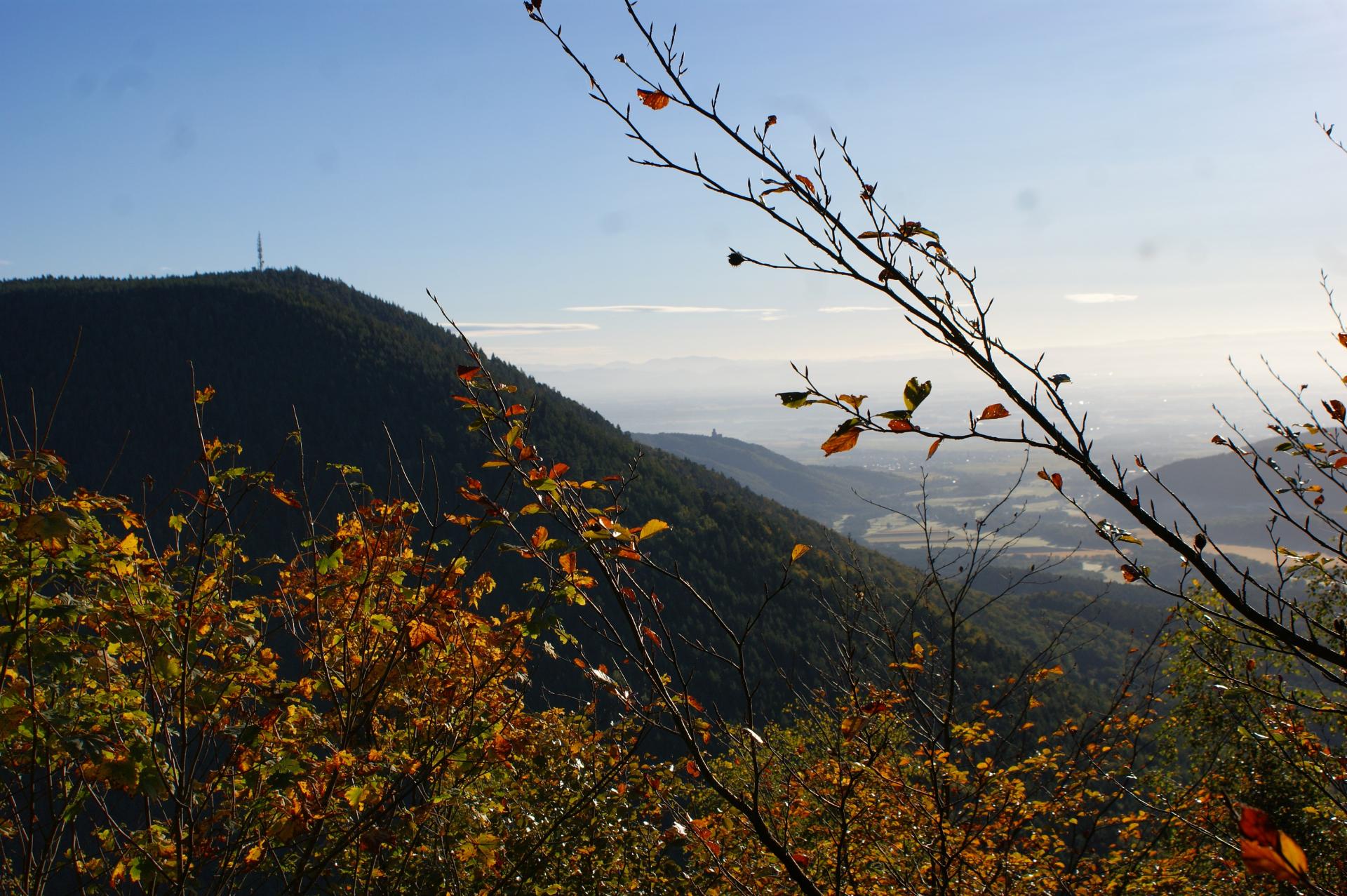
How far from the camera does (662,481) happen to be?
6431cm

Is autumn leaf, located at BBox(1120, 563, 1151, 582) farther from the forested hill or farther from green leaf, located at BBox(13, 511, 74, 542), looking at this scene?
the forested hill

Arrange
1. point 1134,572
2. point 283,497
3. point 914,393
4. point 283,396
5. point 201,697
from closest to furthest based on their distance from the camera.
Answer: point 914,393
point 1134,572
point 201,697
point 283,497
point 283,396

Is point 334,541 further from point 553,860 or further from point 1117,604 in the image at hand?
point 1117,604

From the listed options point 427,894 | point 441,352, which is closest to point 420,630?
point 427,894

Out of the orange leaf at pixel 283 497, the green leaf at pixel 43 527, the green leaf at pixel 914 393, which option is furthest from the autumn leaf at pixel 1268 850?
the orange leaf at pixel 283 497

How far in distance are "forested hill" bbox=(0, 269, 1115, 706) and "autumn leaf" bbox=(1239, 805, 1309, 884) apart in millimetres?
52575

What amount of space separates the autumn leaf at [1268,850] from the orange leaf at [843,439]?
2.62 ft

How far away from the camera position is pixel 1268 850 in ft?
2.88

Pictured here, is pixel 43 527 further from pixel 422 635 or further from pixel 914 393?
pixel 914 393

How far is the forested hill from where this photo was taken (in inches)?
2430

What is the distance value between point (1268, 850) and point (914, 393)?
835 mm

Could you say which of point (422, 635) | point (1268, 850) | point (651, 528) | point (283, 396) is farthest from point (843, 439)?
point (283, 396)

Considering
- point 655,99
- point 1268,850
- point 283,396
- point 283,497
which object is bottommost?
point 1268,850

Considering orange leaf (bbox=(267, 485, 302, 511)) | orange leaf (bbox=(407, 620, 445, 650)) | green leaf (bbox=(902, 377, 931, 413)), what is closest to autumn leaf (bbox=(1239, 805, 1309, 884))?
green leaf (bbox=(902, 377, 931, 413))
